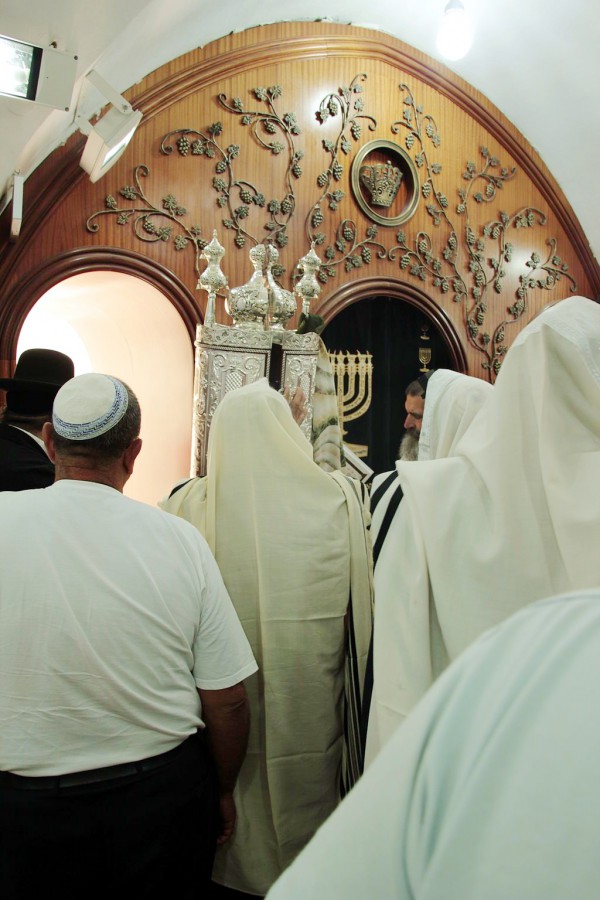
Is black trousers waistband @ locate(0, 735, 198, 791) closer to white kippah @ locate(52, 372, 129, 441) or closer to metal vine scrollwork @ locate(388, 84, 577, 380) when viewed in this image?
white kippah @ locate(52, 372, 129, 441)

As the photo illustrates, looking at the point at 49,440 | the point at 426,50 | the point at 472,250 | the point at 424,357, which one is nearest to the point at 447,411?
the point at 49,440

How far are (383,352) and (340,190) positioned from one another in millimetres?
1207

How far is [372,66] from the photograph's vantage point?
5125mm

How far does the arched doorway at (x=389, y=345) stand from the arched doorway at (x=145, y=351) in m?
1.25

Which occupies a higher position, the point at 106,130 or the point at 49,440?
the point at 106,130

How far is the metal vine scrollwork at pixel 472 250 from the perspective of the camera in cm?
536

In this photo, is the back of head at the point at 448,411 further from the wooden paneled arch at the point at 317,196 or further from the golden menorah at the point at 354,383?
the golden menorah at the point at 354,383

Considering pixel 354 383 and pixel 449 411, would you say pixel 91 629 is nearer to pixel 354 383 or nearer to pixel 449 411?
pixel 449 411

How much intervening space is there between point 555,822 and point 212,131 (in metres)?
4.52

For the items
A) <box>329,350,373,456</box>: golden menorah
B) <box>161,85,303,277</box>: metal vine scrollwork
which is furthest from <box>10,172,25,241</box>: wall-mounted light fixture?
<box>329,350,373,456</box>: golden menorah

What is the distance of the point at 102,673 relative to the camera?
127cm

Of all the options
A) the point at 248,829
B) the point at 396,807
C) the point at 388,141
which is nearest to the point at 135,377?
the point at 388,141

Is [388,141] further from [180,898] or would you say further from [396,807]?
[396,807]

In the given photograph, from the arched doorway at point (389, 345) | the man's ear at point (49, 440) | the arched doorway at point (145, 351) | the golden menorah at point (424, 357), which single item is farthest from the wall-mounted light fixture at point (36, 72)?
the golden menorah at point (424, 357)
